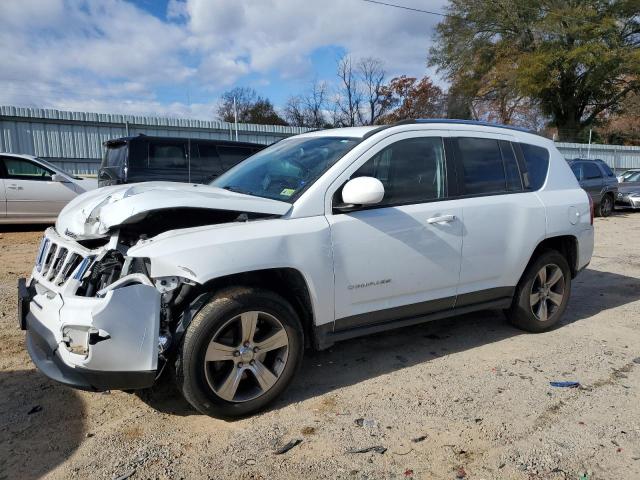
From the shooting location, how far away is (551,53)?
3400 cm

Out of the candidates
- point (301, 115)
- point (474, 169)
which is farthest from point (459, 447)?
point (301, 115)

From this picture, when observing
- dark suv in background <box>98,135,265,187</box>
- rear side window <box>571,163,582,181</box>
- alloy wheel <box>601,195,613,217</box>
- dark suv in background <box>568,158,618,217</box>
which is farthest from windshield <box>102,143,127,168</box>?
alloy wheel <box>601,195,613,217</box>

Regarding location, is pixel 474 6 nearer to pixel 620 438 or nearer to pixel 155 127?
pixel 155 127

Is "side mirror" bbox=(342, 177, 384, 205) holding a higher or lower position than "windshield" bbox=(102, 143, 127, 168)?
lower

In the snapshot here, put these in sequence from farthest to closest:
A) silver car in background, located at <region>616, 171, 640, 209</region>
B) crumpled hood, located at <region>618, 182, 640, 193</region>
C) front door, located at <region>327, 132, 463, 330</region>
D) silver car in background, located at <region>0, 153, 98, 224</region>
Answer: crumpled hood, located at <region>618, 182, 640, 193</region>
silver car in background, located at <region>616, 171, 640, 209</region>
silver car in background, located at <region>0, 153, 98, 224</region>
front door, located at <region>327, 132, 463, 330</region>

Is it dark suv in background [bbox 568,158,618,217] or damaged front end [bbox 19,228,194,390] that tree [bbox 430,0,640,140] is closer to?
dark suv in background [bbox 568,158,618,217]

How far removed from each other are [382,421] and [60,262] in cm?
227

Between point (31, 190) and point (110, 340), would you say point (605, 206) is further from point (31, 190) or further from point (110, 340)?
point (110, 340)

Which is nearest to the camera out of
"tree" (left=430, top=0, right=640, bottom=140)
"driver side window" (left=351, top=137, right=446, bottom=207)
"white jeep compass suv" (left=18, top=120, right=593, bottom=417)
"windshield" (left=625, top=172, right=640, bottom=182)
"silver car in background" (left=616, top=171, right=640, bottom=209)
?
"white jeep compass suv" (left=18, top=120, right=593, bottom=417)

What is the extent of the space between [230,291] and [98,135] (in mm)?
13710

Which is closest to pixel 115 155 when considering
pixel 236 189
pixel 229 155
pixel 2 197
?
pixel 229 155

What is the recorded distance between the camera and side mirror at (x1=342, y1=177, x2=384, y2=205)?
326 cm

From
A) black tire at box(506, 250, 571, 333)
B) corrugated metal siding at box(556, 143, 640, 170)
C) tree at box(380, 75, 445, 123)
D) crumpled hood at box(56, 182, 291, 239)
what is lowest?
black tire at box(506, 250, 571, 333)

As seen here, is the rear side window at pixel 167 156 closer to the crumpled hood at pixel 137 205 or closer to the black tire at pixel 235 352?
the crumpled hood at pixel 137 205
